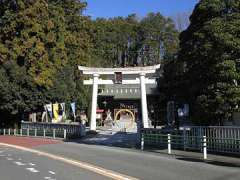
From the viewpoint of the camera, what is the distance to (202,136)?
2694 centimetres

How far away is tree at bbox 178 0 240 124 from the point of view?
979 inches

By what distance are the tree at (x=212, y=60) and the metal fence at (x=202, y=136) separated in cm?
72

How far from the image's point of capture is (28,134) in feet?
167

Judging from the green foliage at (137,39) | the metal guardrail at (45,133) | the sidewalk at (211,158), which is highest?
the green foliage at (137,39)

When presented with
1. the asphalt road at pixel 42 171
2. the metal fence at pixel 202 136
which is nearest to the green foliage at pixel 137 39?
the metal fence at pixel 202 136

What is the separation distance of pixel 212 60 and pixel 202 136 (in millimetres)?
3802

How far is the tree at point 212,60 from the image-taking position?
2488 centimetres

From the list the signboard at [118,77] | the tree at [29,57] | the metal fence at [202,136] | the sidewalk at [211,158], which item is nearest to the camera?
the sidewalk at [211,158]

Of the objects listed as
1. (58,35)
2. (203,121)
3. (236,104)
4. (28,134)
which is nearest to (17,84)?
(28,134)

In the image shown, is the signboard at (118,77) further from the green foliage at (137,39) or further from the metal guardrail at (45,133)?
the green foliage at (137,39)

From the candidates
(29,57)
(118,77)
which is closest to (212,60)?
(118,77)

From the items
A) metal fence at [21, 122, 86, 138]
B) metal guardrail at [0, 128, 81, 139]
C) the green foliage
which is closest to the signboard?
metal fence at [21, 122, 86, 138]

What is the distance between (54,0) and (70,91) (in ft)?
42.1

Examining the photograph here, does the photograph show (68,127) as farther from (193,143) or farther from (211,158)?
(211,158)
